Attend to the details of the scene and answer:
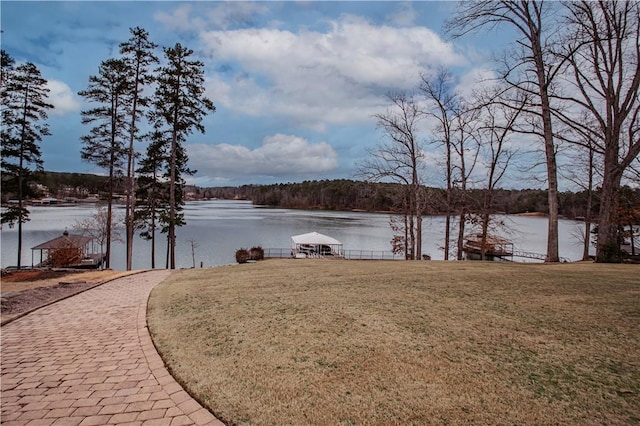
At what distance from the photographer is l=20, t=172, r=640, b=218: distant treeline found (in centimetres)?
1892

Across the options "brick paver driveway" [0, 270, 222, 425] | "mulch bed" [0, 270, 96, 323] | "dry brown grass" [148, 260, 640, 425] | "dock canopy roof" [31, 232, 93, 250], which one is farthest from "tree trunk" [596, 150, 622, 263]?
"dock canopy roof" [31, 232, 93, 250]

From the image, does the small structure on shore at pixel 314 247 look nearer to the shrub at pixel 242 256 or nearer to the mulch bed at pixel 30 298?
the shrub at pixel 242 256

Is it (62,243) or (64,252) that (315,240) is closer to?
(64,252)

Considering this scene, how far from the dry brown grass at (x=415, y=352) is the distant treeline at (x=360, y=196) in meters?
12.2

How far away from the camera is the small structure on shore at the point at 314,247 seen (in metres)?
24.7

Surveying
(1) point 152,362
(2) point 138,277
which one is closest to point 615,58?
(1) point 152,362

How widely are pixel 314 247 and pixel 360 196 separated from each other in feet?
31.7

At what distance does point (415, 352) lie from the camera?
3.69 m

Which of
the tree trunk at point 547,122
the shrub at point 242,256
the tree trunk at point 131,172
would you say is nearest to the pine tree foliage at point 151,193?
the tree trunk at point 131,172

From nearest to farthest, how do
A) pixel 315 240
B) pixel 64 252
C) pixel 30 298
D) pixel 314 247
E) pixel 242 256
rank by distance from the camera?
1. pixel 30 298
2. pixel 242 256
3. pixel 64 252
4. pixel 315 240
5. pixel 314 247

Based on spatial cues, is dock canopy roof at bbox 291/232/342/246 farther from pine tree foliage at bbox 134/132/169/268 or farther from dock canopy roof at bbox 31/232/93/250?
dock canopy roof at bbox 31/232/93/250

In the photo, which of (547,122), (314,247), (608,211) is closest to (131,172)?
(314,247)

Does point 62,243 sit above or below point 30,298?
below

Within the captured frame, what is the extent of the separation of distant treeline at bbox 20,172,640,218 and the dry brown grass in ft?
40.0
